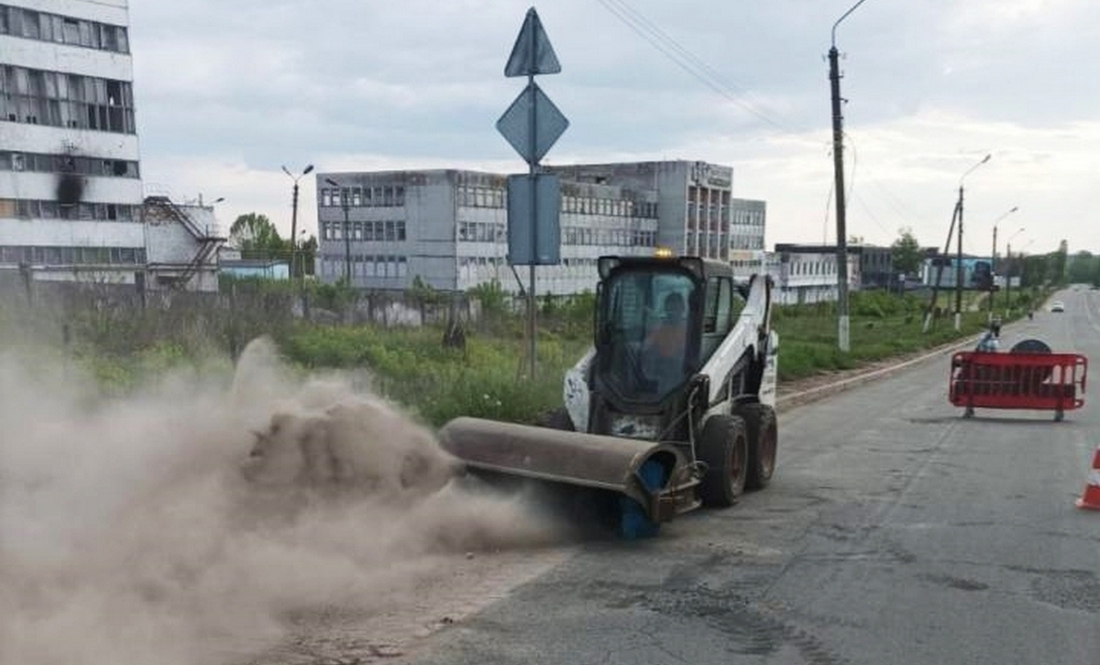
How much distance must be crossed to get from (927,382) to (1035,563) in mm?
19432

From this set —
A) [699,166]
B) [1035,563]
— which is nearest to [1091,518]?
[1035,563]

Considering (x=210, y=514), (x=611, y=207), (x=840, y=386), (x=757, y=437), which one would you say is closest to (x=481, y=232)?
(x=611, y=207)

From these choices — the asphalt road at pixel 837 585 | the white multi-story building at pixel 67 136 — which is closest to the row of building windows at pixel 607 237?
the white multi-story building at pixel 67 136

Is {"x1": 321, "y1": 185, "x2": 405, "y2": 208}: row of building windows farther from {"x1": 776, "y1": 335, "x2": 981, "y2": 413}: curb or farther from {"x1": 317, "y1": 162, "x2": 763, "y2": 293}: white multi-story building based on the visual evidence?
{"x1": 776, "y1": 335, "x2": 981, "y2": 413}: curb

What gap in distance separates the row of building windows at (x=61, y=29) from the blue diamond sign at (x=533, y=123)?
155ft

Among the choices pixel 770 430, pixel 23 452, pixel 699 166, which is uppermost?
pixel 699 166

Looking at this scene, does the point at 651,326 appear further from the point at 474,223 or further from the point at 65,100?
the point at 474,223

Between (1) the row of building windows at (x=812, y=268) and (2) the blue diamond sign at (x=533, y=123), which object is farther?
(1) the row of building windows at (x=812, y=268)

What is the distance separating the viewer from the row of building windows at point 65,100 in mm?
48781

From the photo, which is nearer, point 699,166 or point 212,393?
point 212,393

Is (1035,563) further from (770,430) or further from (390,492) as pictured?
(390,492)

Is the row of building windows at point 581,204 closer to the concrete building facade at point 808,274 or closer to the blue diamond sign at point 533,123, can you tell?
the concrete building facade at point 808,274

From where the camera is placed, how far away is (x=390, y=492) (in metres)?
7.39

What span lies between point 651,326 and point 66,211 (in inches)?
2012
